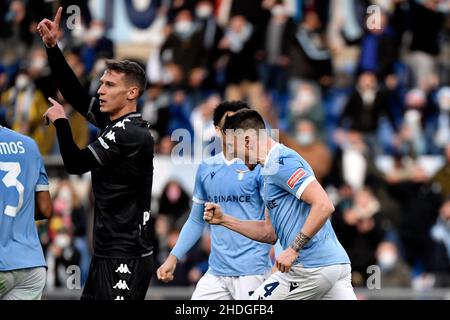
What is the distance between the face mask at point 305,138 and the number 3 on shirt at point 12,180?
7.99 meters

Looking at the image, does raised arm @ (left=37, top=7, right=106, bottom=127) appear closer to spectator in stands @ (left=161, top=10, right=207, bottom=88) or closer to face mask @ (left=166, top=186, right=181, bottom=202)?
face mask @ (left=166, top=186, right=181, bottom=202)

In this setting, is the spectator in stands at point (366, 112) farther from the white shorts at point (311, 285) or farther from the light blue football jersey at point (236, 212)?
Answer: the white shorts at point (311, 285)

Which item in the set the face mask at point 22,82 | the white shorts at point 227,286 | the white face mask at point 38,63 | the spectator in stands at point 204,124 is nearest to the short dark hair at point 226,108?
the white shorts at point 227,286

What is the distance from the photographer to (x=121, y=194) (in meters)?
8.27

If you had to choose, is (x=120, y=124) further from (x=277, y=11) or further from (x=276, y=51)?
(x=277, y=11)

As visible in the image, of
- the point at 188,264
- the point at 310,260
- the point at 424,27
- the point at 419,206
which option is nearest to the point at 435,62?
the point at 424,27

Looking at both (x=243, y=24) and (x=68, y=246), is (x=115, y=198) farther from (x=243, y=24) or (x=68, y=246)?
(x=243, y=24)

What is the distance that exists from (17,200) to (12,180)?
5.7 inches

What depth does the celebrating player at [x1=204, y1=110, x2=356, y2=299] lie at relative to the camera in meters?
8.04

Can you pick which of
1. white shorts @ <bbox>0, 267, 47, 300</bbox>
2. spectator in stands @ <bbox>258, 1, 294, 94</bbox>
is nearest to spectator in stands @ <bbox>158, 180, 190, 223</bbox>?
spectator in stands @ <bbox>258, 1, 294, 94</bbox>

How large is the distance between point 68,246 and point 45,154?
1.67 m

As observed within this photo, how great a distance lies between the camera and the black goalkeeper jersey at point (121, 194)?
8.26 meters

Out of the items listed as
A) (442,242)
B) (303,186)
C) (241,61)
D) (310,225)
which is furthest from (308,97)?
(310,225)

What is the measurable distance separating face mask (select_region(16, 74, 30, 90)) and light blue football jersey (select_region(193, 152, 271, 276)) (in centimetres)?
679
